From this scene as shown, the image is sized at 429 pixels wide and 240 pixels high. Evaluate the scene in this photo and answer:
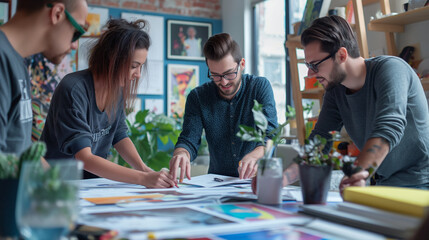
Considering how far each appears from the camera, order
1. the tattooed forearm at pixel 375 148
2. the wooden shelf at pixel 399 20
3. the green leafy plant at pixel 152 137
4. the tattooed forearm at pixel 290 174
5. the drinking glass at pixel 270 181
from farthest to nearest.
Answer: the green leafy plant at pixel 152 137 → the wooden shelf at pixel 399 20 → the tattooed forearm at pixel 290 174 → the tattooed forearm at pixel 375 148 → the drinking glass at pixel 270 181

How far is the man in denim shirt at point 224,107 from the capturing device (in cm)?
217

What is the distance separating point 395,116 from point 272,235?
0.79 meters

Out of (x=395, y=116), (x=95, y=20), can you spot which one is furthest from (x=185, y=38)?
(x=395, y=116)

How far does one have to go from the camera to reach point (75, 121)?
1.73 meters

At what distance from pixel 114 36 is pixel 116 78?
Result: 192mm

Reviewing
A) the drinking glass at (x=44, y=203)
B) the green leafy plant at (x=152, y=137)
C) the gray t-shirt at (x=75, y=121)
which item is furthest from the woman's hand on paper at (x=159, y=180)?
the green leafy plant at (x=152, y=137)

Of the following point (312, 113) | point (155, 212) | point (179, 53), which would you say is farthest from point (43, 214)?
point (179, 53)

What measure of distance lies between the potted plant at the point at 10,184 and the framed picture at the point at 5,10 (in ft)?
13.9

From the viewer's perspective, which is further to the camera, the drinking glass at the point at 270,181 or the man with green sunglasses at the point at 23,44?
the drinking glass at the point at 270,181

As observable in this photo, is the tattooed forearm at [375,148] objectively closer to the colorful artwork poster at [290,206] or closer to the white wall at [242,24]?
the colorful artwork poster at [290,206]

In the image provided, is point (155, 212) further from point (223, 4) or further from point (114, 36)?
Result: point (223, 4)

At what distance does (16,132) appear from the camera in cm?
122

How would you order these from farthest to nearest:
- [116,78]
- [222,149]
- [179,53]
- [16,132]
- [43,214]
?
[179,53] < [222,149] < [116,78] < [16,132] < [43,214]

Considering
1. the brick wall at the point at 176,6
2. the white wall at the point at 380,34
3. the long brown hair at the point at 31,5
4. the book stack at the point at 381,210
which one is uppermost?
the brick wall at the point at 176,6
